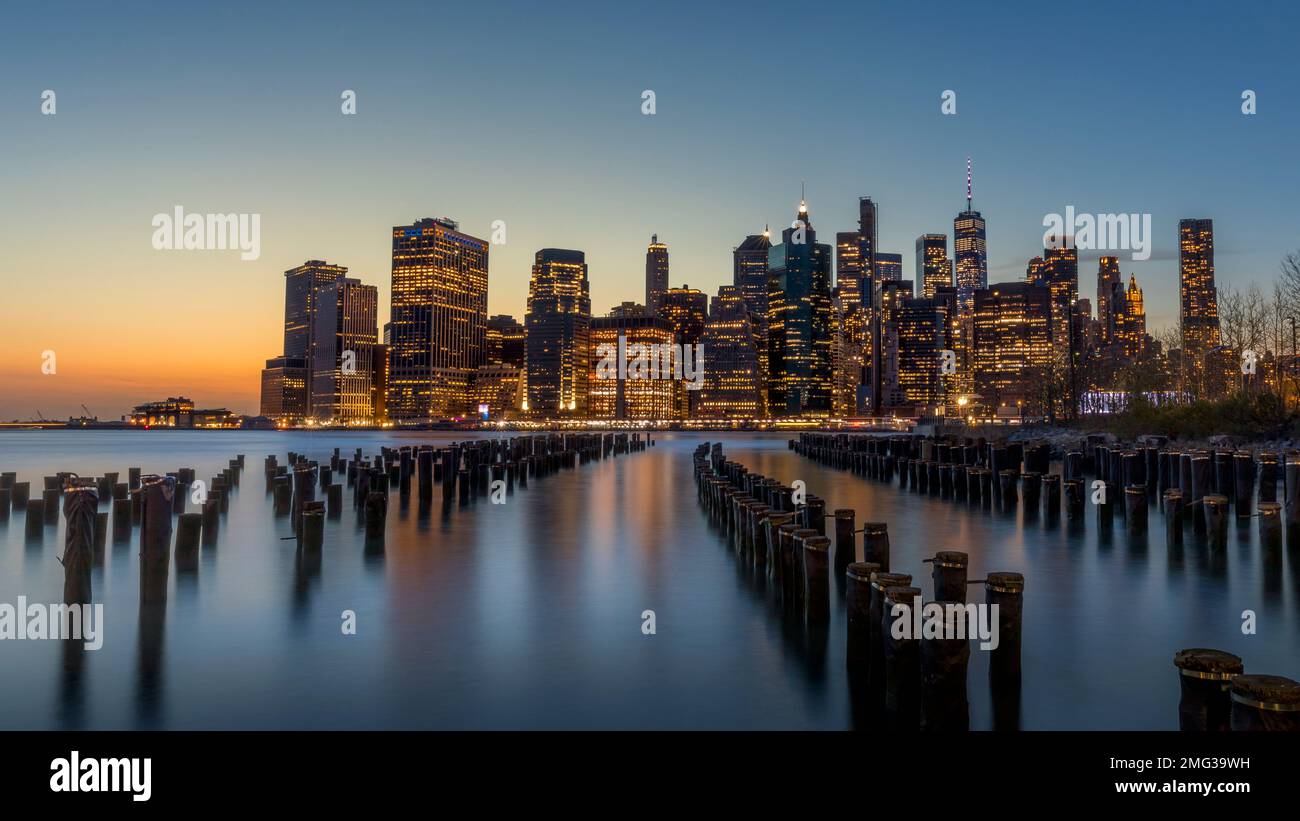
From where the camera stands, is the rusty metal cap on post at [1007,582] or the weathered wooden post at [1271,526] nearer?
the rusty metal cap on post at [1007,582]

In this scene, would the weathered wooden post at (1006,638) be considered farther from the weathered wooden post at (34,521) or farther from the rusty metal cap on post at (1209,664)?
the weathered wooden post at (34,521)

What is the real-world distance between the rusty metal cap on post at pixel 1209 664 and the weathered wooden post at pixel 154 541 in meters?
12.6

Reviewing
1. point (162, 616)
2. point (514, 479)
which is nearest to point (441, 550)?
point (162, 616)

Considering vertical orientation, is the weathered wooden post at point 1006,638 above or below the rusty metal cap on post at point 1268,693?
below

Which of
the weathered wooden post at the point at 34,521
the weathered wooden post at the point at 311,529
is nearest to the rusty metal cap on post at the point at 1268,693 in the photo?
the weathered wooden post at the point at 311,529

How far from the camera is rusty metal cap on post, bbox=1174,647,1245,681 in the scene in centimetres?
546

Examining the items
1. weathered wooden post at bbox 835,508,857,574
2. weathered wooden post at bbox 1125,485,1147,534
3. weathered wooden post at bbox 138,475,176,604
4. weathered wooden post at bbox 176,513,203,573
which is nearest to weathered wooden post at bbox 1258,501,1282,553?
weathered wooden post at bbox 1125,485,1147,534

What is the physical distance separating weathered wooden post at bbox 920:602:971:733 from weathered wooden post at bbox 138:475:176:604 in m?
10.8

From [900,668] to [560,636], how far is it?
5.13 m

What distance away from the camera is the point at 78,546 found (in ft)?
36.1

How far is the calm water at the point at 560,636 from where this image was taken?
7.93 metres
